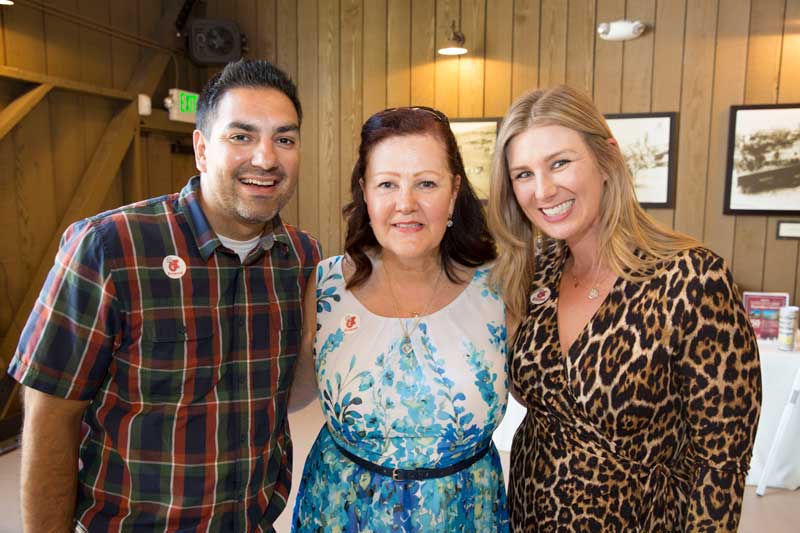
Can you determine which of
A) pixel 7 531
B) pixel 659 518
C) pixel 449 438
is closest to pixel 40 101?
pixel 7 531

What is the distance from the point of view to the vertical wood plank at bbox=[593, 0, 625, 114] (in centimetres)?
441

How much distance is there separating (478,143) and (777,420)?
2726mm

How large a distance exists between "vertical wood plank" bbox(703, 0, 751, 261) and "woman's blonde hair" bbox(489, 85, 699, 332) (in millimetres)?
3203

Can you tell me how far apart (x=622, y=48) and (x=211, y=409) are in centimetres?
408

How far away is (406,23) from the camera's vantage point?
502 centimetres

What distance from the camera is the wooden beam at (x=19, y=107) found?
3.73m

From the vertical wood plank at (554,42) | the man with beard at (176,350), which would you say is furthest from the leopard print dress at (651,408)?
the vertical wood plank at (554,42)

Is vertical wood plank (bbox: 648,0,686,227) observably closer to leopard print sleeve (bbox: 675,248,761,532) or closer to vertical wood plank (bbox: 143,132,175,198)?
leopard print sleeve (bbox: 675,248,761,532)

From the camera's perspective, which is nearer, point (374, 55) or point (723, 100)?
point (723, 100)

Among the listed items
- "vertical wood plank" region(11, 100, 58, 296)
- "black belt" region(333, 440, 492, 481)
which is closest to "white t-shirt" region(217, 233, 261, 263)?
"black belt" region(333, 440, 492, 481)

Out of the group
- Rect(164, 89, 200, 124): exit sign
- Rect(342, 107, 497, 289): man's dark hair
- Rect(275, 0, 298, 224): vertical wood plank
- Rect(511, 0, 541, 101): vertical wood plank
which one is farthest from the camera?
Rect(275, 0, 298, 224): vertical wood plank

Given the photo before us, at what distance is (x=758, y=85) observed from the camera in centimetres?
413

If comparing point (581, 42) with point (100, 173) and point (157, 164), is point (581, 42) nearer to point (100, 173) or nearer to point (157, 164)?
point (157, 164)

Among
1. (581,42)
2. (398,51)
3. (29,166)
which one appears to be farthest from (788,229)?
(29,166)
